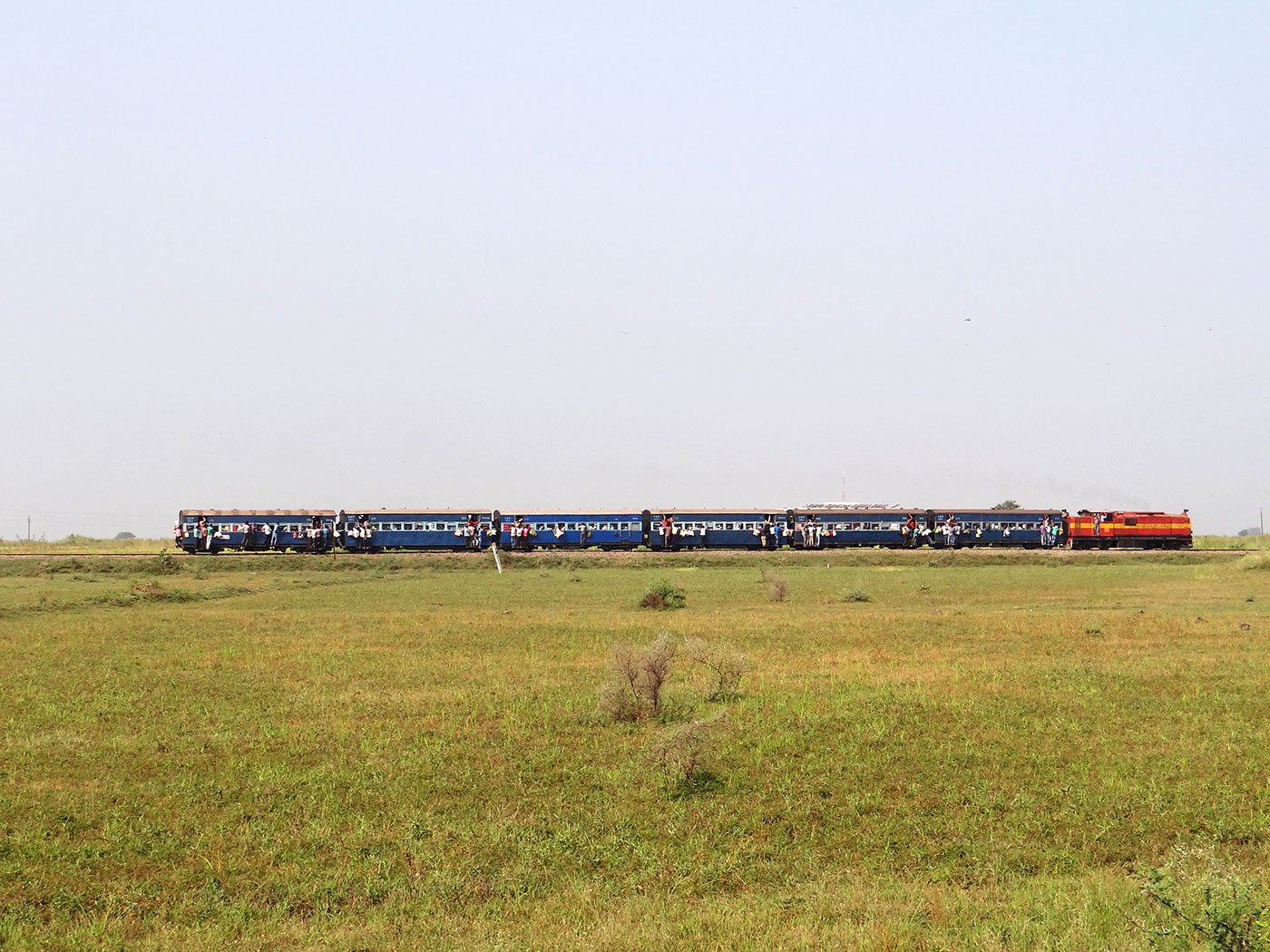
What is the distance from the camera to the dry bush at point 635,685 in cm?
1962

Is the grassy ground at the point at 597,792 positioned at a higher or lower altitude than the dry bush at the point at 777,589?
lower

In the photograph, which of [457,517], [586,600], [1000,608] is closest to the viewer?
[1000,608]

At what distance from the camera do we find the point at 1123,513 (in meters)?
86.8

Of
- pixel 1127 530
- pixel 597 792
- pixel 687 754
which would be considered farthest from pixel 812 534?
pixel 597 792

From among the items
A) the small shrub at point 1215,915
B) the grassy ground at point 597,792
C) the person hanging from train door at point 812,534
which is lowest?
the grassy ground at point 597,792

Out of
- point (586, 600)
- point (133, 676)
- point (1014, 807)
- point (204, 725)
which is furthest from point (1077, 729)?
point (586, 600)

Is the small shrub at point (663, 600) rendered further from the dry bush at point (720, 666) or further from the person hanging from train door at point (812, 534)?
the person hanging from train door at point (812, 534)

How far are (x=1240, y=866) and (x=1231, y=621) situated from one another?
24869mm

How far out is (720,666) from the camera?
22.6m

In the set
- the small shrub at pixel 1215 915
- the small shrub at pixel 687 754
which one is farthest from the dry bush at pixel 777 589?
the small shrub at pixel 1215 915

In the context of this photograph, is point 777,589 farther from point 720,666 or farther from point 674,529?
point 674,529

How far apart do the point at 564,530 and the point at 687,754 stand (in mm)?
67323

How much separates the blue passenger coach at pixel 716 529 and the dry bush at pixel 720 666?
198 feet

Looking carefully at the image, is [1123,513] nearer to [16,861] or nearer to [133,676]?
[133,676]
